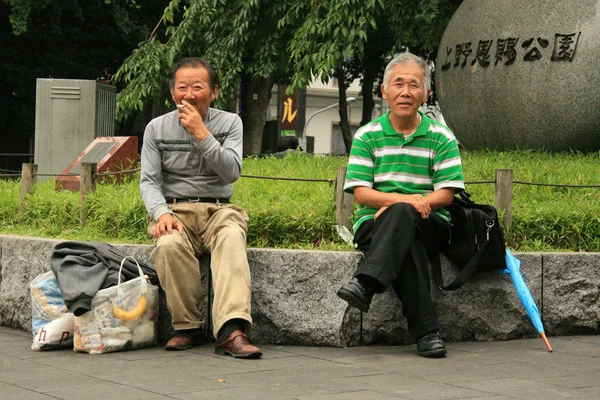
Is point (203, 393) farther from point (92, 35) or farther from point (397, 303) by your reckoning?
point (92, 35)

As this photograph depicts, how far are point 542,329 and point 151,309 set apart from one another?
7.57 ft

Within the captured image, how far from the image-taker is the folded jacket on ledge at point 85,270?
619 cm

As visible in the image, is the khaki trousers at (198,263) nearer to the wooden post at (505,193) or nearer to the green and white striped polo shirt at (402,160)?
the green and white striped polo shirt at (402,160)

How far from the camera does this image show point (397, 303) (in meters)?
6.63

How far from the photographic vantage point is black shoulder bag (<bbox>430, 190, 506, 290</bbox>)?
6.48 metres

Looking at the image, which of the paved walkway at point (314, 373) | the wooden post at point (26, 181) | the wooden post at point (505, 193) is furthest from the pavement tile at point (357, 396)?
the wooden post at point (26, 181)

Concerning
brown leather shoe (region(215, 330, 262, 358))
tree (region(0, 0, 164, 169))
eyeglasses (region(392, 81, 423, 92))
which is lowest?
brown leather shoe (region(215, 330, 262, 358))

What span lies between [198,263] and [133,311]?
0.47 meters

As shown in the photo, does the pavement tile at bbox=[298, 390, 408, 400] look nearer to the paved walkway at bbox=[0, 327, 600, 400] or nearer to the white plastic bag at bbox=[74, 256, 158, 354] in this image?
the paved walkway at bbox=[0, 327, 600, 400]

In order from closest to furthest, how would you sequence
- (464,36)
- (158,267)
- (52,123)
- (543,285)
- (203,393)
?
1. (203,393)
2. (158,267)
3. (543,285)
4. (464,36)
5. (52,123)

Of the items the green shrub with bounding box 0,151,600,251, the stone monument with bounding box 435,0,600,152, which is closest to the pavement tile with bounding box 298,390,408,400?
the green shrub with bounding box 0,151,600,251

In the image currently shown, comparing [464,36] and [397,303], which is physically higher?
[464,36]

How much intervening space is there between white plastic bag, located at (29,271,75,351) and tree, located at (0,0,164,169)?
16.0m

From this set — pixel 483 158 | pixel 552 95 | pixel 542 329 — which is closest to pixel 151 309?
pixel 542 329
